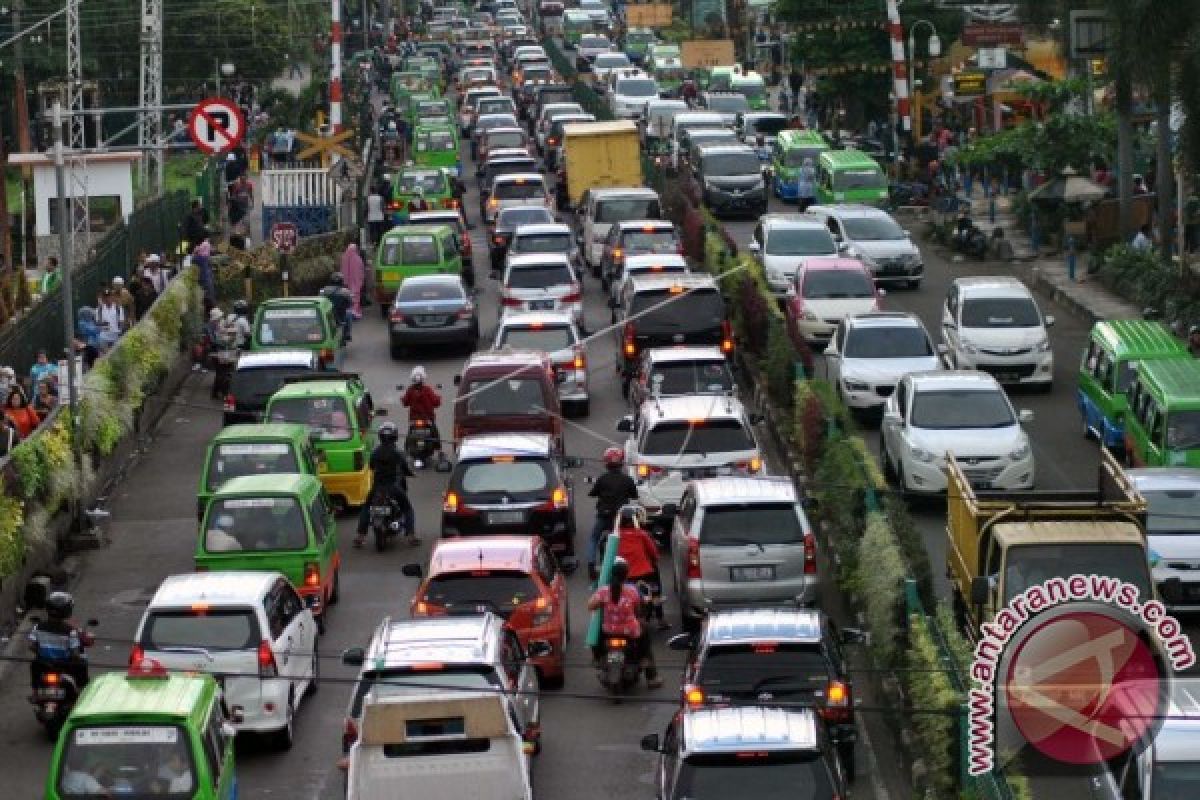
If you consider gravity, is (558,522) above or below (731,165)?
below

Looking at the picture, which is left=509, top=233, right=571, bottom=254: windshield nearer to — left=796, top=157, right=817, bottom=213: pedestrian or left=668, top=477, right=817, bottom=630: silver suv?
left=796, top=157, right=817, bottom=213: pedestrian

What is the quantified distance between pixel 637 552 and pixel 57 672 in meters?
5.89

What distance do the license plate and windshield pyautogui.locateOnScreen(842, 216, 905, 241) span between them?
79.2ft

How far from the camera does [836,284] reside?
4356cm

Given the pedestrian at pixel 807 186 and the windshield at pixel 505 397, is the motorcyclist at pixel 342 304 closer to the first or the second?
the windshield at pixel 505 397

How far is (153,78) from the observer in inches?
2488

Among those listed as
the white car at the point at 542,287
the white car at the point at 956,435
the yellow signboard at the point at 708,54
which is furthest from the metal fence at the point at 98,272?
the yellow signboard at the point at 708,54

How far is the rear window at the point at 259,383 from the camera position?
37031 millimetres

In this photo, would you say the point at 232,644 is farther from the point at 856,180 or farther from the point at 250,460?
the point at 856,180

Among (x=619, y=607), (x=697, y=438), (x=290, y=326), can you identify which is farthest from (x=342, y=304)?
(x=619, y=607)

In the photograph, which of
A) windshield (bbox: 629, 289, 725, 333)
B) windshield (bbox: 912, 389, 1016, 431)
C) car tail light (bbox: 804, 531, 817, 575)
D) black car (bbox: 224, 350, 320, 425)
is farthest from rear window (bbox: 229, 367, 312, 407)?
car tail light (bbox: 804, 531, 817, 575)

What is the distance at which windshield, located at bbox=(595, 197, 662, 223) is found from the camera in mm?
53656

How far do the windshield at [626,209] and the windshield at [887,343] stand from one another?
→ 15.8m

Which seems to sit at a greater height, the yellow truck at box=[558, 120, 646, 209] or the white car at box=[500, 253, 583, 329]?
the yellow truck at box=[558, 120, 646, 209]
